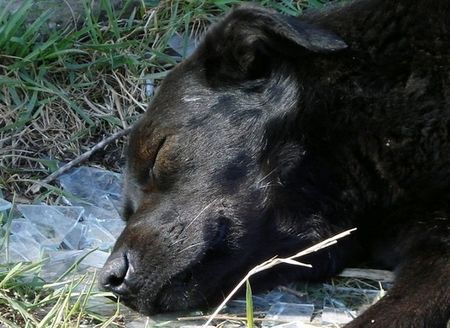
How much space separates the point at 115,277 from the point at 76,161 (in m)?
1.15

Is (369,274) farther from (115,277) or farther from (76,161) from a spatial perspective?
(76,161)

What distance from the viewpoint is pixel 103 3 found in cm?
426

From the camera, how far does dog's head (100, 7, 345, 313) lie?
287cm

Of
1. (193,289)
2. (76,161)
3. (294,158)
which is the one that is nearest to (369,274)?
(294,158)

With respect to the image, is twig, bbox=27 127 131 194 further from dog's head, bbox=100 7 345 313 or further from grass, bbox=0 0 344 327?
dog's head, bbox=100 7 345 313

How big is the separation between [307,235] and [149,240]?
45 cm

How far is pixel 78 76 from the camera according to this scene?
13.9 ft

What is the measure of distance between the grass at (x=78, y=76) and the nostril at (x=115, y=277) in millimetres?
937

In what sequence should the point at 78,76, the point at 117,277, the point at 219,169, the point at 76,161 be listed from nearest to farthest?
the point at 117,277
the point at 219,169
the point at 76,161
the point at 78,76

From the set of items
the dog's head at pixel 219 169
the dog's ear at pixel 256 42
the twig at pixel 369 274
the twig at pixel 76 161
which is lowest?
the twig at pixel 76 161

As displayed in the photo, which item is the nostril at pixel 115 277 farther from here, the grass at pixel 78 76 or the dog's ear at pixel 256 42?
the grass at pixel 78 76

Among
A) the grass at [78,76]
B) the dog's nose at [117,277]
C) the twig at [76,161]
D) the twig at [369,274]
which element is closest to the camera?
the dog's nose at [117,277]

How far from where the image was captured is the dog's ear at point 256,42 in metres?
2.89

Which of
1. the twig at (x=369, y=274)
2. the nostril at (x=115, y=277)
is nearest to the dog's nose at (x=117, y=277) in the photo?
the nostril at (x=115, y=277)
